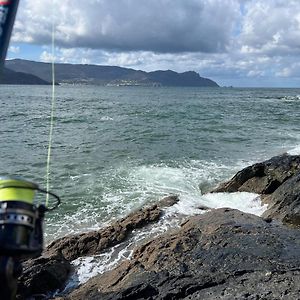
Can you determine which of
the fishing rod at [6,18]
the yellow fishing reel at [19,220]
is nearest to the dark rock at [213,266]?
the yellow fishing reel at [19,220]

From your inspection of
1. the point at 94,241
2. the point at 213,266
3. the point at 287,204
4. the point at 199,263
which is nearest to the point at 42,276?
the point at 94,241

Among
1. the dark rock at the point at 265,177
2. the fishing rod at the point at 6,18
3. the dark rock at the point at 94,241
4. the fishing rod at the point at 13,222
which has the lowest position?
the dark rock at the point at 94,241

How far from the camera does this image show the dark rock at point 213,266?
19.0 feet

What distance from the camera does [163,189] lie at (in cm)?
1589

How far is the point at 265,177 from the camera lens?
47.6 ft

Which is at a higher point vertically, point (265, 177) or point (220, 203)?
point (265, 177)

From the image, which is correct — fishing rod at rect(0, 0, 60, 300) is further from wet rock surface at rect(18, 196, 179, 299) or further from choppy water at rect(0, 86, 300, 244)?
choppy water at rect(0, 86, 300, 244)

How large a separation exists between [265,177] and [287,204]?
4.15 m

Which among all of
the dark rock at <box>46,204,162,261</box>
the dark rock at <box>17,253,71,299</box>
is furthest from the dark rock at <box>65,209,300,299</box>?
the dark rock at <box>46,204,162,261</box>

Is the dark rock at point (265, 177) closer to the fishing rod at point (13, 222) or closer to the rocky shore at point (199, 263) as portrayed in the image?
the rocky shore at point (199, 263)

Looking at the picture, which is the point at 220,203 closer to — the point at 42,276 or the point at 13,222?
the point at 42,276

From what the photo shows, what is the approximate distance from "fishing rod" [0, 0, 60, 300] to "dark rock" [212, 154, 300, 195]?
11.5 m

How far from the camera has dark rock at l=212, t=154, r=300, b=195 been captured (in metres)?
14.1

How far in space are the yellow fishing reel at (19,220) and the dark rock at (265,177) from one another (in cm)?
1148
